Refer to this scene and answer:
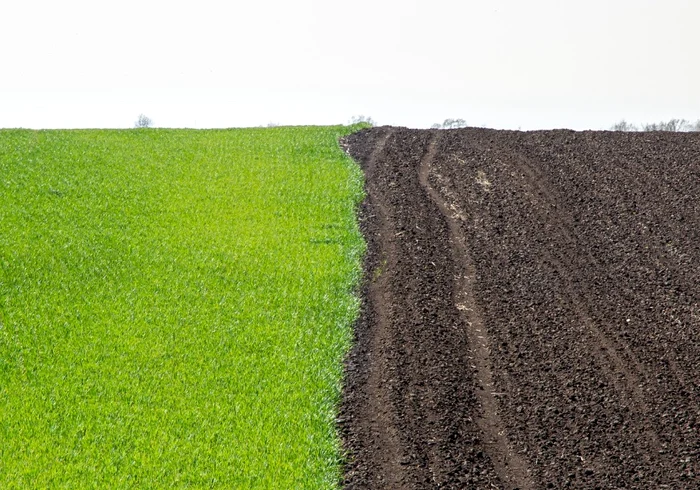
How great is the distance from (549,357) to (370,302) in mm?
3927

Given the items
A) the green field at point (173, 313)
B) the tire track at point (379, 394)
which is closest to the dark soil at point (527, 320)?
the tire track at point (379, 394)

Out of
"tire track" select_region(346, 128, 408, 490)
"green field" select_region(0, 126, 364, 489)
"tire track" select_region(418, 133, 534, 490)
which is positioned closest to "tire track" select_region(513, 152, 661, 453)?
"tire track" select_region(418, 133, 534, 490)

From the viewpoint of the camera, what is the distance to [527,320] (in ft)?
53.1

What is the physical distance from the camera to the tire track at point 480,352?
11584mm

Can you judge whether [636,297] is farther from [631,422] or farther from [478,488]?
[478,488]

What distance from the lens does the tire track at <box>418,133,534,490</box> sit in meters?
11.6

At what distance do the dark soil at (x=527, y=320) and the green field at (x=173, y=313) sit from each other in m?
0.90

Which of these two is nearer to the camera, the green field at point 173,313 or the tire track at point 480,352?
the tire track at point 480,352

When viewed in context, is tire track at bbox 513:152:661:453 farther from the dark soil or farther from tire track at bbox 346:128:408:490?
tire track at bbox 346:128:408:490

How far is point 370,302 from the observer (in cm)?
1706

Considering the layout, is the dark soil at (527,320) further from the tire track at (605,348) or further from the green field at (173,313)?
the green field at (173,313)

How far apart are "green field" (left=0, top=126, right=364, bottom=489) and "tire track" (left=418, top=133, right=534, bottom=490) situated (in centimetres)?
218

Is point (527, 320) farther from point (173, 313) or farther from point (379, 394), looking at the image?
point (173, 313)

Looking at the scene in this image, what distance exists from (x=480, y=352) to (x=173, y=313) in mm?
5971
